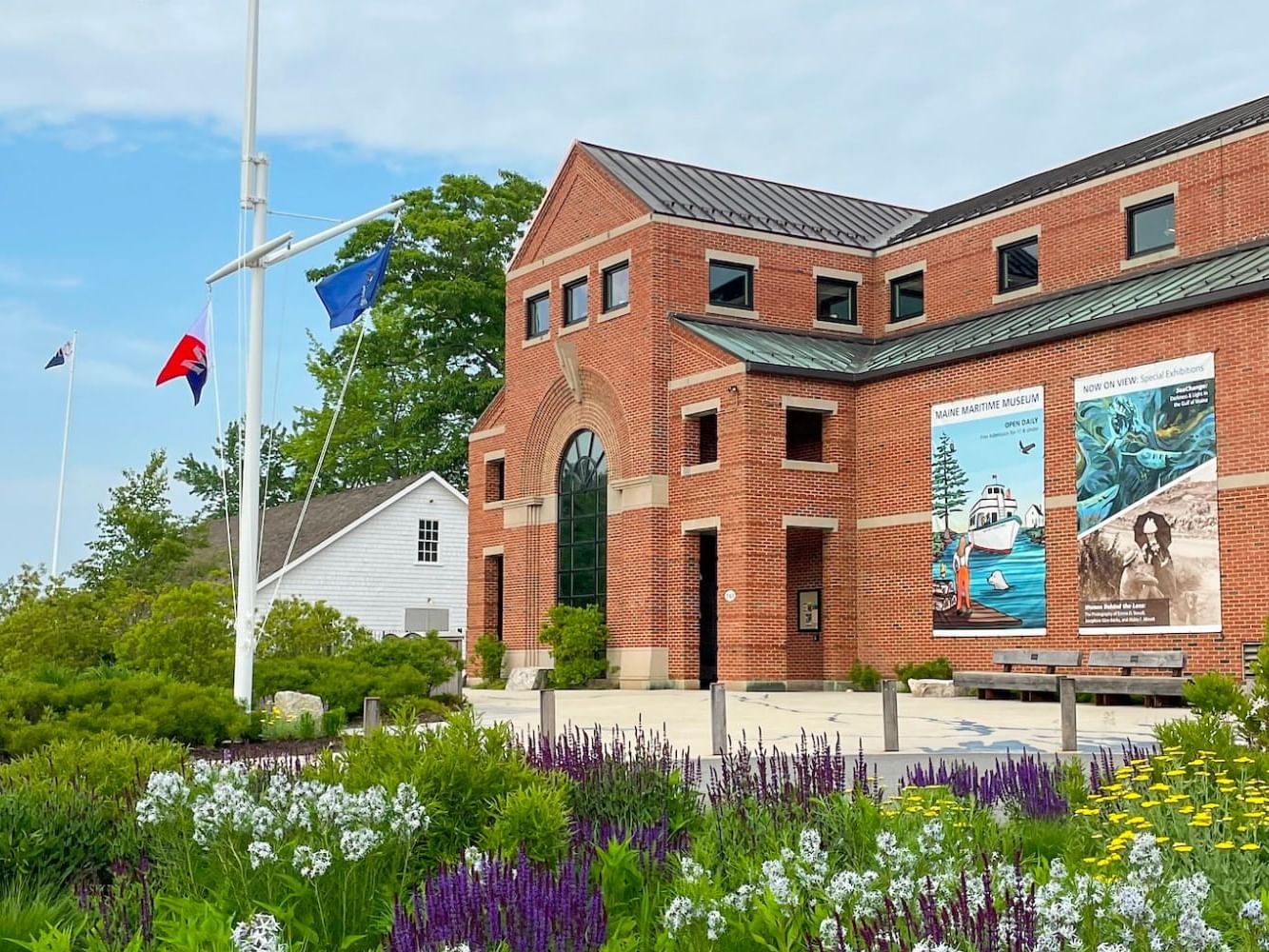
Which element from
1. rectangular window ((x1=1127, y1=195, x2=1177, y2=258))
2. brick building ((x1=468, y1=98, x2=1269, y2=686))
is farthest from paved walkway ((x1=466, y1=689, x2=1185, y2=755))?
rectangular window ((x1=1127, y1=195, x2=1177, y2=258))

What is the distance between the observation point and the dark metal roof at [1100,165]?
29344 mm

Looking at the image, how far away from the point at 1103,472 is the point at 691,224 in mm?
12173

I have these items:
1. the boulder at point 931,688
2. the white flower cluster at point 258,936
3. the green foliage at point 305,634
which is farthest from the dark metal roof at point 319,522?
the white flower cluster at point 258,936

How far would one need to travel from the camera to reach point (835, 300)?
36500 mm

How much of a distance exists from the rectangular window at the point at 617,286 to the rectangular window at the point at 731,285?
80.1 inches

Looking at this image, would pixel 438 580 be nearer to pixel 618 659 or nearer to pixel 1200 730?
pixel 618 659

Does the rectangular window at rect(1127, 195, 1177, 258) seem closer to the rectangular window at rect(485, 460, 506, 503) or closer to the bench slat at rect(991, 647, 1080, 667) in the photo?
the bench slat at rect(991, 647, 1080, 667)

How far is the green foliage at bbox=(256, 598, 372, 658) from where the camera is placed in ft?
82.2

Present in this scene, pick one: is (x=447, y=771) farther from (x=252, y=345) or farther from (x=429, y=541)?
(x=429, y=541)

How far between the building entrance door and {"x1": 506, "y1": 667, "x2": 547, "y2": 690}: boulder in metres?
4.02

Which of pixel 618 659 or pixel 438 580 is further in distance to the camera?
pixel 438 580

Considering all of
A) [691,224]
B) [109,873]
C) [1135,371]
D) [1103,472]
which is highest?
[691,224]

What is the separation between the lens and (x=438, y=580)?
5109 cm

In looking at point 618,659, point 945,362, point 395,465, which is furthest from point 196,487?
point 945,362
